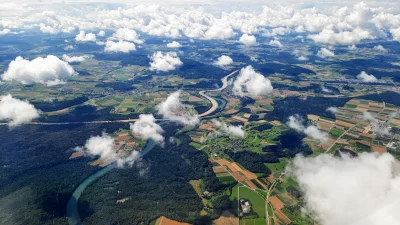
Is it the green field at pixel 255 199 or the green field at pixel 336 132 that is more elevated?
the green field at pixel 255 199

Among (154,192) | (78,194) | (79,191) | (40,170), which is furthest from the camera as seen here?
(40,170)

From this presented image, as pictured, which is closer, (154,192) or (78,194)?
(154,192)

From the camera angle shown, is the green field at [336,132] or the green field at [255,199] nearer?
the green field at [255,199]

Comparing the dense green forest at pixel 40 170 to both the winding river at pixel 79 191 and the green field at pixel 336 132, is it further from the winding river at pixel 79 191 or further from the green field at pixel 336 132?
the green field at pixel 336 132

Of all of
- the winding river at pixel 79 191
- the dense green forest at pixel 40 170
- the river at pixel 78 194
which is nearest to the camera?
the river at pixel 78 194

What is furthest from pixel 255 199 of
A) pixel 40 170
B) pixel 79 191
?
pixel 40 170

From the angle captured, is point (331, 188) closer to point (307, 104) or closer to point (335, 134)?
point (335, 134)

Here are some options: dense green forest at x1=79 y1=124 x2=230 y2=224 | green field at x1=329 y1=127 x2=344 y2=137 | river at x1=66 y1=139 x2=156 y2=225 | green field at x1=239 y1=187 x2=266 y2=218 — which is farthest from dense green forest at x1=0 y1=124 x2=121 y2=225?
green field at x1=329 y1=127 x2=344 y2=137

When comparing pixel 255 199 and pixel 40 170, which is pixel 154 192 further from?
pixel 40 170

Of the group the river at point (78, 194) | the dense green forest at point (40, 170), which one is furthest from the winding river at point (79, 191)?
the dense green forest at point (40, 170)

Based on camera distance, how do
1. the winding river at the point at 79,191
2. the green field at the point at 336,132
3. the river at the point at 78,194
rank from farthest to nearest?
the green field at the point at 336,132 < the winding river at the point at 79,191 < the river at the point at 78,194

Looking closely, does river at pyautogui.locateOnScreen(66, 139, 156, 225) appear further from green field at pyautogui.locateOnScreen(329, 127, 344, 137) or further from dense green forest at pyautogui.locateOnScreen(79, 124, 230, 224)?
green field at pyautogui.locateOnScreen(329, 127, 344, 137)
